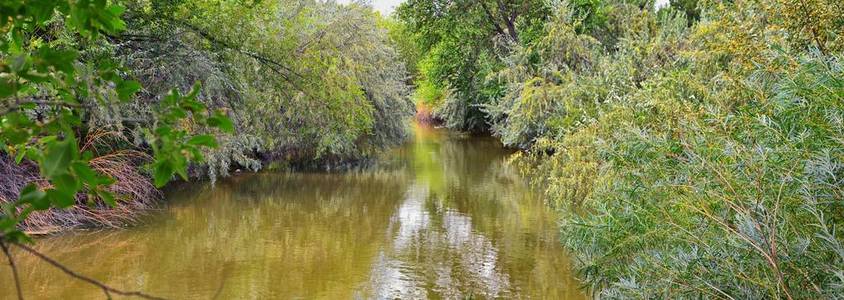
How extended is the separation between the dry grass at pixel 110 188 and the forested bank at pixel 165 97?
23 millimetres

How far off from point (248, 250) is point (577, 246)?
4954 mm

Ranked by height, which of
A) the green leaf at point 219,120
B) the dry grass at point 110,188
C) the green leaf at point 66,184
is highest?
the green leaf at point 219,120

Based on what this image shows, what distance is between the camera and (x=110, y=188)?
10.5 meters

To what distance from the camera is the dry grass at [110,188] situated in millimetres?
9680

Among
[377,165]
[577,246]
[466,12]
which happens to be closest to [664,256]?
[577,246]

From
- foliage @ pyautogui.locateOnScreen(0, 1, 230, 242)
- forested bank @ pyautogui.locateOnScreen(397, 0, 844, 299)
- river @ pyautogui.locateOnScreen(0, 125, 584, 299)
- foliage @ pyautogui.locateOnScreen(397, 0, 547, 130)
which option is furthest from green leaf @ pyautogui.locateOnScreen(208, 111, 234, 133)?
foliage @ pyautogui.locateOnScreen(397, 0, 547, 130)

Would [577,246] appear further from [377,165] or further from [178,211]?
[377,165]

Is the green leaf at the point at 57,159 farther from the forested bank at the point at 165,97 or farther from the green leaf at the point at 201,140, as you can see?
the green leaf at the point at 201,140

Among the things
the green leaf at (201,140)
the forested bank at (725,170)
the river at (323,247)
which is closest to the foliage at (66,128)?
the green leaf at (201,140)

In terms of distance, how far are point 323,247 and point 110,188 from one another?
128 inches

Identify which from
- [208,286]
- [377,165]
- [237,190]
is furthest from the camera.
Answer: [377,165]

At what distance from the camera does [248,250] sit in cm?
990

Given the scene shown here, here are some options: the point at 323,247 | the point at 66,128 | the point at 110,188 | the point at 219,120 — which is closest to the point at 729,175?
the point at 219,120

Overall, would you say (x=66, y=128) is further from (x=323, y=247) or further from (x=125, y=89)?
(x=323, y=247)
